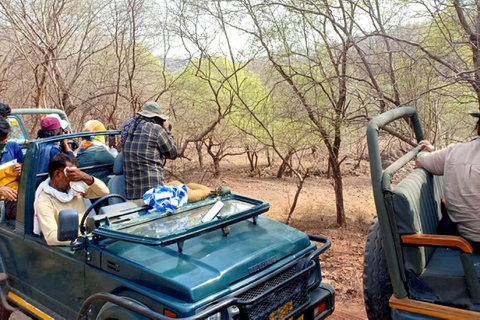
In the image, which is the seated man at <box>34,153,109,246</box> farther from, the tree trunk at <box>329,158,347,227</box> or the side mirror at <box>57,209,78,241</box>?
the tree trunk at <box>329,158,347,227</box>

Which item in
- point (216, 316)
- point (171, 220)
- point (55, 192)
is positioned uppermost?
point (55, 192)

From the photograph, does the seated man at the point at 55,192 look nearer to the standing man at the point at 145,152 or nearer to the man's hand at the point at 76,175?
A: the man's hand at the point at 76,175

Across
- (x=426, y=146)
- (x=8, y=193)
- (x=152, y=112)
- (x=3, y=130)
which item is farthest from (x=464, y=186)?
(x=3, y=130)

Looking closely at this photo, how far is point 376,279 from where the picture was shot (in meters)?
3.02

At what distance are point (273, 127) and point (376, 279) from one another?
888cm

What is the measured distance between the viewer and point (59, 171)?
3.47 meters

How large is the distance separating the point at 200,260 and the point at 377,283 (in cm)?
129

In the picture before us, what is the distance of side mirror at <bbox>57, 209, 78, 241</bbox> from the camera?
2879mm

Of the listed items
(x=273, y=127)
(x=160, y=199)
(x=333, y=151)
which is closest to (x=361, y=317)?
(x=160, y=199)

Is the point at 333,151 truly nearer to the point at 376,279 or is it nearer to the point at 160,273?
the point at 376,279

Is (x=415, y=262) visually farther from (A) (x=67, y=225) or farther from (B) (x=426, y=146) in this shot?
(A) (x=67, y=225)

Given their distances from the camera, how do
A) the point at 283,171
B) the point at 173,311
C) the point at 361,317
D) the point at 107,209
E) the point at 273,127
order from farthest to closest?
the point at 283,171, the point at 273,127, the point at 361,317, the point at 107,209, the point at 173,311

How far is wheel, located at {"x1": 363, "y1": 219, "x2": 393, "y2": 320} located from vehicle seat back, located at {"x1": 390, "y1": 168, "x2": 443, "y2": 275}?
12.3 inches

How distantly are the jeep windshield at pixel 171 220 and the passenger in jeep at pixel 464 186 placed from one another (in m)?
1.36
